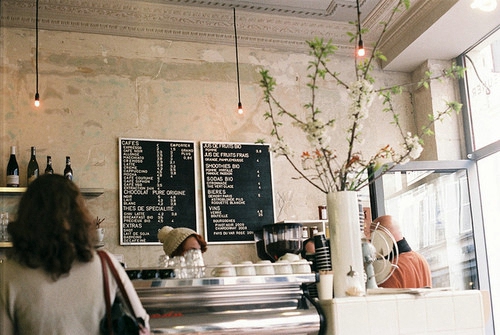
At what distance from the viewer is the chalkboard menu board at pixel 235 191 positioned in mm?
5906

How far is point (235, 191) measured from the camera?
6.00 metres

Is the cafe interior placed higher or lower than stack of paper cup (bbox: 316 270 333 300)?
higher

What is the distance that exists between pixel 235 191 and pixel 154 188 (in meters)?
0.73

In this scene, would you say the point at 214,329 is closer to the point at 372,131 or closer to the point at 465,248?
the point at 465,248

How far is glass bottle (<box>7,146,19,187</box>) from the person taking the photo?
17.4 ft

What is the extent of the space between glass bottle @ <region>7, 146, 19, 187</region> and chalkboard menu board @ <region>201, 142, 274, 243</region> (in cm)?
156

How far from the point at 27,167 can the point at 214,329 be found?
341 centimetres

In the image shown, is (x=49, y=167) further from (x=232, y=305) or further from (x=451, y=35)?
(x=451, y=35)

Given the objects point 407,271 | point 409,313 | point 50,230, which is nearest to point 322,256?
point 409,313

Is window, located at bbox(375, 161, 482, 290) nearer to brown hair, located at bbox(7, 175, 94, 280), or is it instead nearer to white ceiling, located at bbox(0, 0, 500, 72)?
white ceiling, located at bbox(0, 0, 500, 72)

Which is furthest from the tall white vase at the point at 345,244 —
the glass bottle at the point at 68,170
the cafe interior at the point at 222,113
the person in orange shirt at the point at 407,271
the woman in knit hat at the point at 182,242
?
the glass bottle at the point at 68,170

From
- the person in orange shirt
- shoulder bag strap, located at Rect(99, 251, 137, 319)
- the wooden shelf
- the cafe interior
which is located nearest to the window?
the cafe interior

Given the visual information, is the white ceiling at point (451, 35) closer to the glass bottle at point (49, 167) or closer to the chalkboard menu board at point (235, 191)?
the chalkboard menu board at point (235, 191)

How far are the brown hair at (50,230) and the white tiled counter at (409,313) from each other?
1130 millimetres
